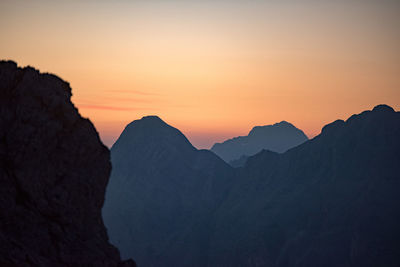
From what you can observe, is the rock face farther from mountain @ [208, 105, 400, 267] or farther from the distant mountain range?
the distant mountain range

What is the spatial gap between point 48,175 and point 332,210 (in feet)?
437

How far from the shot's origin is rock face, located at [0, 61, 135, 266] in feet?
151

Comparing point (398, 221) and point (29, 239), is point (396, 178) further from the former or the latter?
point (29, 239)

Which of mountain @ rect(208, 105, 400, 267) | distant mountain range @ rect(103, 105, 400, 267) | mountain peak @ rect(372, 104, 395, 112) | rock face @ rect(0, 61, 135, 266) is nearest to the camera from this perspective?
rock face @ rect(0, 61, 135, 266)

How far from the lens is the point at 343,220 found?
158 metres

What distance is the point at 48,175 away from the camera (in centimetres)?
4916

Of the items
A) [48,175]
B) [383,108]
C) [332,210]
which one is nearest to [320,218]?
[332,210]

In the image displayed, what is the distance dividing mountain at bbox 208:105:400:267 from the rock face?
110350 millimetres

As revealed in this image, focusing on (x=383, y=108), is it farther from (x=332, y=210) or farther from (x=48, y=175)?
(x=48, y=175)

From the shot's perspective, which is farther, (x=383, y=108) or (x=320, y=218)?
(x=383, y=108)

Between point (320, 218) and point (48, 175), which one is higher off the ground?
point (320, 218)

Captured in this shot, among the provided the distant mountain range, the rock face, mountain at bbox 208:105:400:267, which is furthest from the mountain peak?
the rock face

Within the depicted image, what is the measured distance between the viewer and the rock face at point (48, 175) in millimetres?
46031

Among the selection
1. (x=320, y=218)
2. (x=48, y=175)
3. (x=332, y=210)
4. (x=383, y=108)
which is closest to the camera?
(x=48, y=175)
